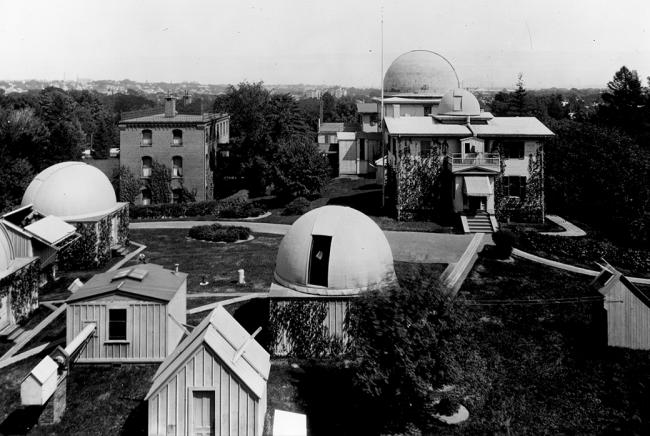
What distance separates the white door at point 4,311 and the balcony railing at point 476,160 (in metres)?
29.2

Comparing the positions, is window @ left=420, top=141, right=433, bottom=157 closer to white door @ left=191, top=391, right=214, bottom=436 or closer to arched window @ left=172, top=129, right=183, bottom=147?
arched window @ left=172, top=129, right=183, bottom=147

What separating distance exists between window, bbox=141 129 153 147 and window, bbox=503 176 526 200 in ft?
116

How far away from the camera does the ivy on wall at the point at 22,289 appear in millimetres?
22719

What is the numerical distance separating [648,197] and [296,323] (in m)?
32.3

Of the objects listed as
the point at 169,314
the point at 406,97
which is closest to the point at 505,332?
the point at 169,314

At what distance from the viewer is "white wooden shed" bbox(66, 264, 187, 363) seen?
19.2 m

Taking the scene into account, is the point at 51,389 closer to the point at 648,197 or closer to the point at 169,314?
the point at 169,314

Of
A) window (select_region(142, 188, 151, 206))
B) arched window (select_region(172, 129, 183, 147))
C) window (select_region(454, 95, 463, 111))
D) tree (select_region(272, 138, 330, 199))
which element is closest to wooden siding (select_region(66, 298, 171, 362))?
tree (select_region(272, 138, 330, 199))

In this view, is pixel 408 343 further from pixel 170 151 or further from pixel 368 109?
pixel 368 109

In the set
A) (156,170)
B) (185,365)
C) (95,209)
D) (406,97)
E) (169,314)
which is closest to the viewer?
(185,365)

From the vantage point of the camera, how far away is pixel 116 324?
19.4 m

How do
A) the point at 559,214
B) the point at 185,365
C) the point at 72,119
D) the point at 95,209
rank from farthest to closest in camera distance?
the point at 72,119, the point at 559,214, the point at 95,209, the point at 185,365

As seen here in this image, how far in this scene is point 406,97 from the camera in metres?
59.4

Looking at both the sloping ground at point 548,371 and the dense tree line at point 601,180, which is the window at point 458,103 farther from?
the sloping ground at point 548,371
